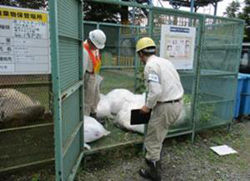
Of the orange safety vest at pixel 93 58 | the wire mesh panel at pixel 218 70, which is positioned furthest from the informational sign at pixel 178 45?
the orange safety vest at pixel 93 58

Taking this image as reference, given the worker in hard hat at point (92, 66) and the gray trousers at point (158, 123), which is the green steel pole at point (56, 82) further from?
the worker in hard hat at point (92, 66)

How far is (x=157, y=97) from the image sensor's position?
102 inches

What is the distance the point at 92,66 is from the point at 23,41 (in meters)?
1.70

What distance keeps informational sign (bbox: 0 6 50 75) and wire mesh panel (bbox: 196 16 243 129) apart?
2.69 metres

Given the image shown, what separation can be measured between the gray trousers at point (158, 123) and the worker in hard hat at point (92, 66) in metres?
1.53

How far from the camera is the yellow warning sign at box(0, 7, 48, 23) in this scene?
7.00 ft

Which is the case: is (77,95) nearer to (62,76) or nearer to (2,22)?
(62,76)

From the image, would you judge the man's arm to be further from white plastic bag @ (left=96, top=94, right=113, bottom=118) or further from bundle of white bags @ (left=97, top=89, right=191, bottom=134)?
white plastic bag @ (left=96, top=94, right=113, bottom=118)

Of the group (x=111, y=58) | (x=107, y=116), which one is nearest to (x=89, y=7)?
(x=111, y=58)

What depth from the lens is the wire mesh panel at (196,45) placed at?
3.29 metres

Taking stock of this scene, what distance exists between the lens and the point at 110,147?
10.8 feet

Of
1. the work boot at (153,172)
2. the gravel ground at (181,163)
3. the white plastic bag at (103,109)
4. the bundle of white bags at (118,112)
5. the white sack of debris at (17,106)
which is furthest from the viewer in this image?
the white plastic bag at (103,109)

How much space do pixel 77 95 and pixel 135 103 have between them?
1.78 metres

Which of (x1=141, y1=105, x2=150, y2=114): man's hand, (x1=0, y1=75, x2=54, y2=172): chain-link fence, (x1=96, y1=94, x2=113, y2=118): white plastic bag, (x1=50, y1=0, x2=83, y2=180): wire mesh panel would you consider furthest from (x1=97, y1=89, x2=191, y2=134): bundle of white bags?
(x1=0, y1=75, x2=54, y2=172): chain-link fence
